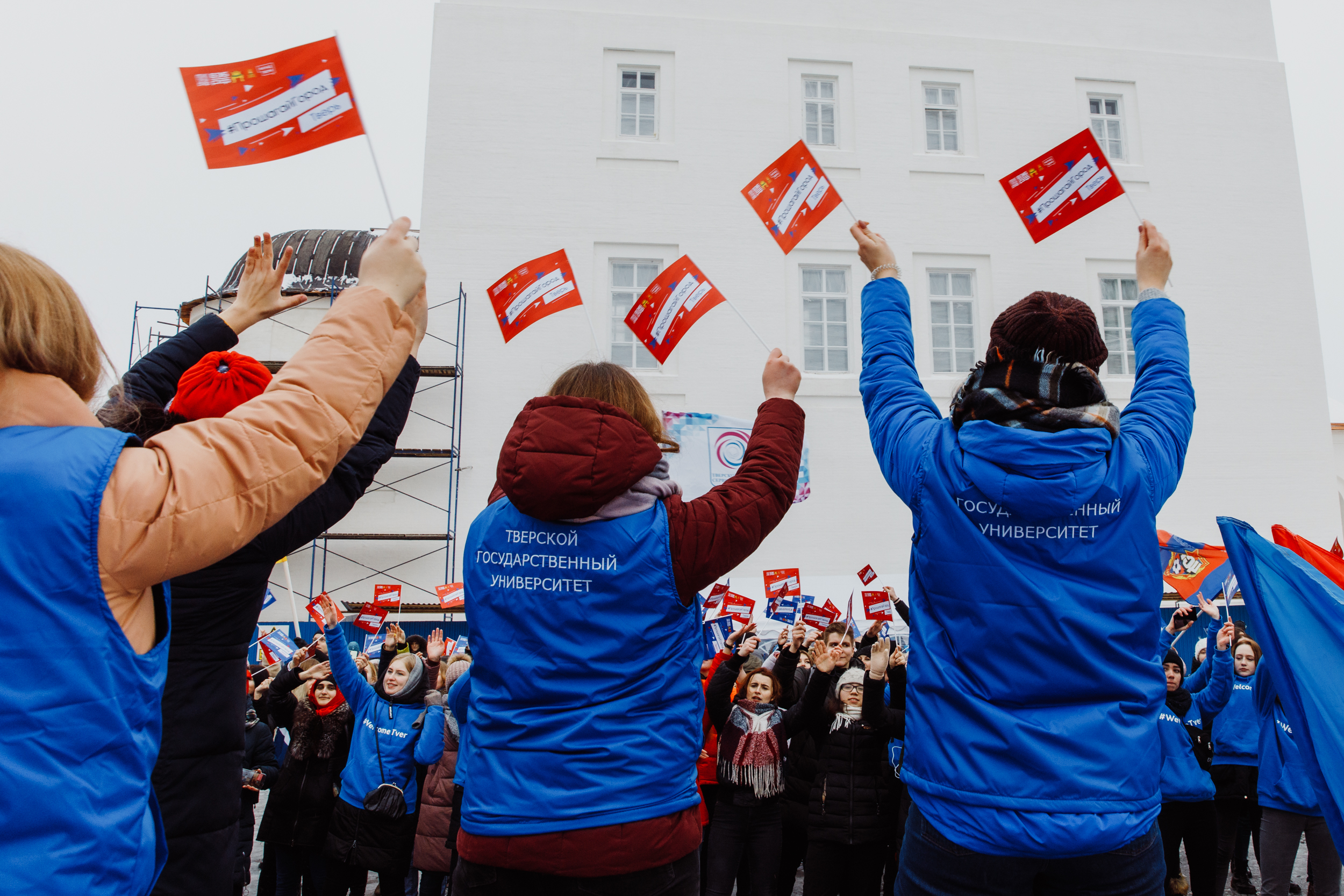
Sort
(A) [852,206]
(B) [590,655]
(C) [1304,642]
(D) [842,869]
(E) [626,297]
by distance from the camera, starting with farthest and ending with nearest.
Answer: (A) [852,206] < (E) [626,297] < (D) [842,869] < (C) [1304,642] < (B) [590,655]

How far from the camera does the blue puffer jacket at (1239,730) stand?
24.1 feet

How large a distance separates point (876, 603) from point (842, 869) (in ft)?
7.05

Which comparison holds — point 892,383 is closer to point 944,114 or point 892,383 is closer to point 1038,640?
point 1038,640

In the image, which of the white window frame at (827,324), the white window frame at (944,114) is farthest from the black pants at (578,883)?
the white window frame at (944,114)

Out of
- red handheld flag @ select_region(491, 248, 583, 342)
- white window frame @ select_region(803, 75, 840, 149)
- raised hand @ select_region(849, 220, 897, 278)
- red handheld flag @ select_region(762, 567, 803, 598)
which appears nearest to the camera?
raised hand @ select_region(849, 220, 897, 278)

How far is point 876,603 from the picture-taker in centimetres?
749

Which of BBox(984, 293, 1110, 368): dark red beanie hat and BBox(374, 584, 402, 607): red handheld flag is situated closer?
BBox(984, 293, 1110, 368): dark red beanie hat

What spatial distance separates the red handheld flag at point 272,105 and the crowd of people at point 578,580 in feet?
4.48

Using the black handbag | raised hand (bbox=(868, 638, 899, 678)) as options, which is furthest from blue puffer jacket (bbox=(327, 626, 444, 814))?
raised hand (bbox=(868, 638, 899, 678))

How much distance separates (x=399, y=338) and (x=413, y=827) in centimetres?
572

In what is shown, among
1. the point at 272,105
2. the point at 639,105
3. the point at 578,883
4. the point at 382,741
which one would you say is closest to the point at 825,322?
the point at 639,105

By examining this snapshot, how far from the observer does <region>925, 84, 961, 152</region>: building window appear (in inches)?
699

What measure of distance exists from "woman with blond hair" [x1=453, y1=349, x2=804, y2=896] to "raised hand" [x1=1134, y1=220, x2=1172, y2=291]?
1.41 meters

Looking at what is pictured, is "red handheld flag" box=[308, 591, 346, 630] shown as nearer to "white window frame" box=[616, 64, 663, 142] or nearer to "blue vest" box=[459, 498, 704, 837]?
"blue vest" box=[459, 498, 704, 837]
